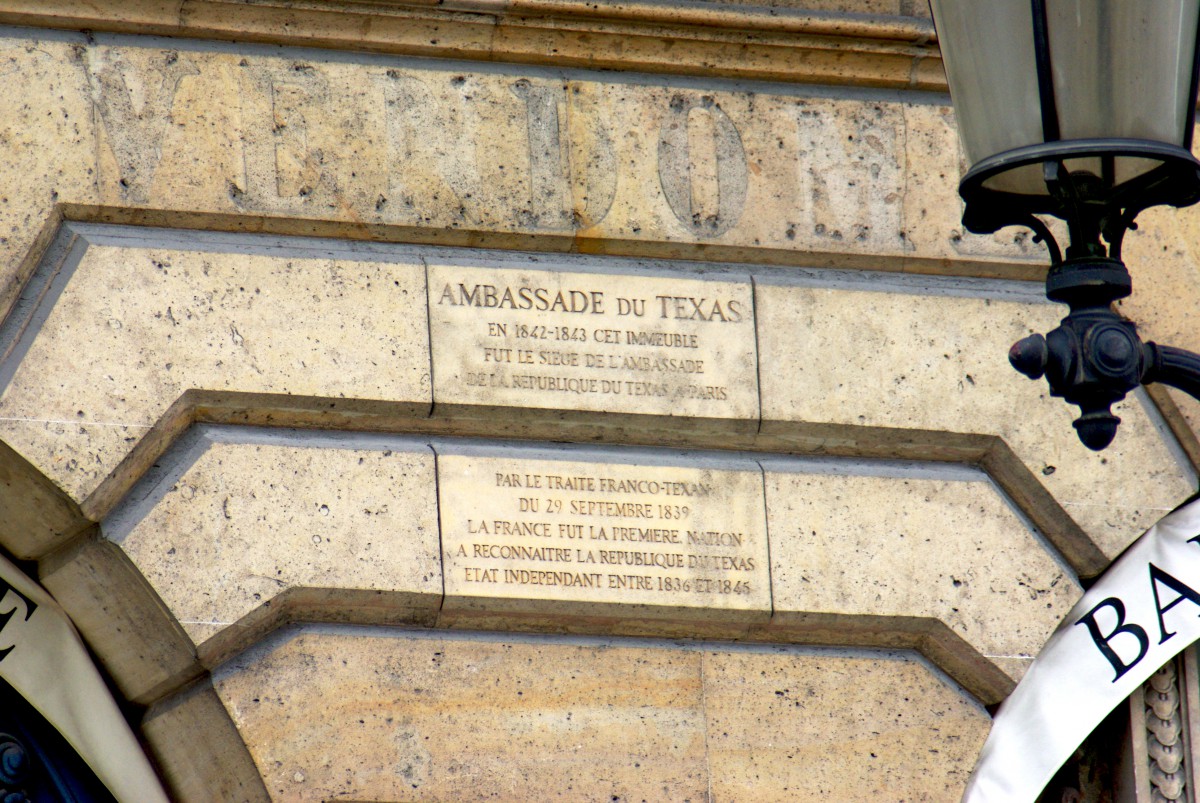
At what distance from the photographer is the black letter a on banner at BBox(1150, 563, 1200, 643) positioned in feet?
17.0

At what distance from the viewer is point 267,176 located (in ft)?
16.5

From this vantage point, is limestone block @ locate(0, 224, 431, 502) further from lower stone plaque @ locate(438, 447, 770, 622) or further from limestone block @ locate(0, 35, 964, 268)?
lower stone plaque @ locate(438, 447, 770, 622)

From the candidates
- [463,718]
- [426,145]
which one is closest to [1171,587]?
[463,718]

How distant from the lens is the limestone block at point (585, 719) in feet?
15.5

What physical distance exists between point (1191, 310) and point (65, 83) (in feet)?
11.2

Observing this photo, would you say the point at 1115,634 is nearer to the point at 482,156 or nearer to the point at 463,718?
the point at 463,718

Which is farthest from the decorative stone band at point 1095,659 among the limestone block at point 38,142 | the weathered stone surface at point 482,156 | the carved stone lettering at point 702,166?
the limestone block at point 38,142

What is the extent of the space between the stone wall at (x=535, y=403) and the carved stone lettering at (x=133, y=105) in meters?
0.01

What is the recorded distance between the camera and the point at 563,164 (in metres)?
5.28

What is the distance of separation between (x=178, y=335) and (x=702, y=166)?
162 centimetres

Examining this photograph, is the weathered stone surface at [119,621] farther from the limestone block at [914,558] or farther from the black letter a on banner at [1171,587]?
the black letter a on banner at [1171,587]

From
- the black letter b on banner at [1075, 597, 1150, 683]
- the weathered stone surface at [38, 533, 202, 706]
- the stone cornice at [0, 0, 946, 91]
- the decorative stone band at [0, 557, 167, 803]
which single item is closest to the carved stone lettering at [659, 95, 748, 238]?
the stone cornice at [0, 0, 946, 91]

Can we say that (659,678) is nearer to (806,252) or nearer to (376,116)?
(806,252)

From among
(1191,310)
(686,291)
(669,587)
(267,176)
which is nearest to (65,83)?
(267,176)
